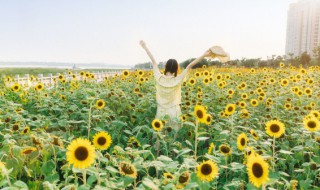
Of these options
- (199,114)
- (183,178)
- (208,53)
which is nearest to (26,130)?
(199,114)

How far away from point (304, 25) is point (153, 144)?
366 ft

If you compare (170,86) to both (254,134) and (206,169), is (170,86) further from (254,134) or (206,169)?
(206,169)

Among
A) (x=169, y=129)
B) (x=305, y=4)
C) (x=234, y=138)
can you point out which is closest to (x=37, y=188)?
(x=169, y=129)

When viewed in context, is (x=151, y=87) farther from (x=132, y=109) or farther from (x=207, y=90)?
(x=132, y=109)

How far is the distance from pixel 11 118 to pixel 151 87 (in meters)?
3.11

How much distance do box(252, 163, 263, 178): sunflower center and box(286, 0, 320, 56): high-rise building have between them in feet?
345

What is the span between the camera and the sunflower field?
2.00 metres

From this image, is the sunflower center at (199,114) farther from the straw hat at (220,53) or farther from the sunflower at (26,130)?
the straw hat at (220,53)

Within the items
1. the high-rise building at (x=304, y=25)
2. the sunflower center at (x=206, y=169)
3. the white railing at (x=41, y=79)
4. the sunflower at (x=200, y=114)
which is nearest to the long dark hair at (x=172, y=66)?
the sunflower at (x=200, y=114)

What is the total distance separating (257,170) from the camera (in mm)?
1852

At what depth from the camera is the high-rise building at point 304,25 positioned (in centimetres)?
10288

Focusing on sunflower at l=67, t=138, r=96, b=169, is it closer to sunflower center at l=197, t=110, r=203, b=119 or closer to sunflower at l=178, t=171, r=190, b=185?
sunflower at l=178, t=171, r=190, b=185

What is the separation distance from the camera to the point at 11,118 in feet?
12.4

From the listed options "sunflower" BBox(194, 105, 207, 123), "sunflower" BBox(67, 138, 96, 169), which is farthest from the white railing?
"sunflower" BBox(67, 138, 96, 169)
